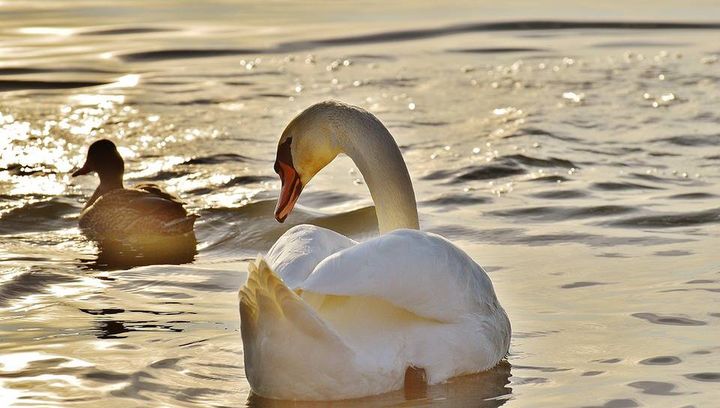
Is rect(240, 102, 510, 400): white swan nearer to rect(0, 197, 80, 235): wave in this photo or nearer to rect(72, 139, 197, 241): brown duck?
rect(72, 139, 197, 241): brown duck

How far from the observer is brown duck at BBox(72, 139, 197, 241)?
9734 millimetres

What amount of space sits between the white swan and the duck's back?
373cm

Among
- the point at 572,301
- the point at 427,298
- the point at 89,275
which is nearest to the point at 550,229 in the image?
the point at 572,301

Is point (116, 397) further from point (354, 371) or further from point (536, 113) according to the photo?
point (536, 113)

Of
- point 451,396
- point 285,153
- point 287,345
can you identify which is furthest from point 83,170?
point 287,345

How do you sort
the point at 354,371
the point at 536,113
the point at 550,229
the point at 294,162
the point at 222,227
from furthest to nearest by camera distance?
the point at 536,113
the point at 222,227
the point at 550,229
the point at 294,162
the point at 354,371

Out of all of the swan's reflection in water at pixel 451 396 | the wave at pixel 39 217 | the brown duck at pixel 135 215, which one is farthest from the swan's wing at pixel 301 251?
the wave at pixel 39 217

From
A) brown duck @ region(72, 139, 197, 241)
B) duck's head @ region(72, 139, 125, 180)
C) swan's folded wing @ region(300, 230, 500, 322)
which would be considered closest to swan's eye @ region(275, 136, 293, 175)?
swan's folded wing @ region(300, 230, 500, 322)

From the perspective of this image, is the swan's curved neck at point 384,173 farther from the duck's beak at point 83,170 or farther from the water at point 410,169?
the duck's beak at point 83,170

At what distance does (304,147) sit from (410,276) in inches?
81.5

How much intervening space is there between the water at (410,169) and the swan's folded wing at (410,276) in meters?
0.34

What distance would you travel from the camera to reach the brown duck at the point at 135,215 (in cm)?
973

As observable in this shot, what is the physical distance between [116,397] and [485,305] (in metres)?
1.53

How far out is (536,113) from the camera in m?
13.2
